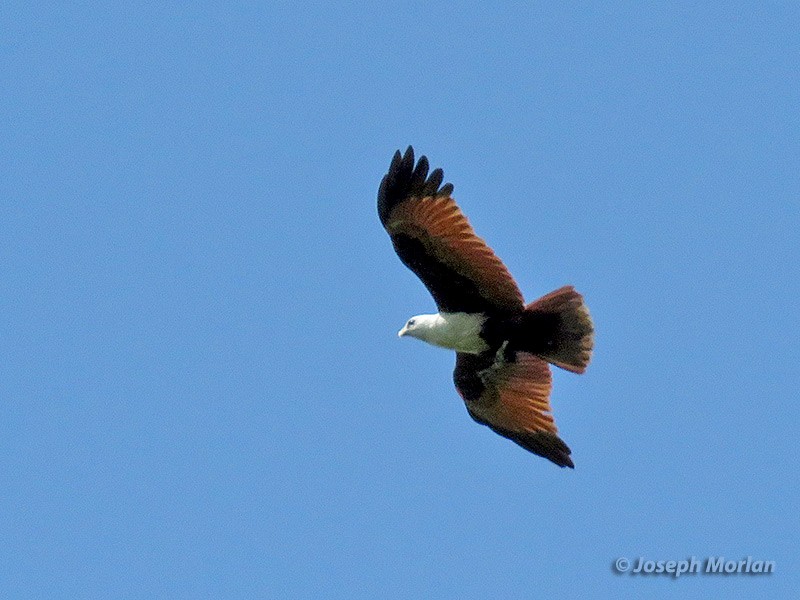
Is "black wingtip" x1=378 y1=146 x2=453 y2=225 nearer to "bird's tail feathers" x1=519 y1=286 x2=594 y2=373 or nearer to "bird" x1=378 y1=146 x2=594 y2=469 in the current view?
"bird" x1=378 y1=146 x2=594 y2=469

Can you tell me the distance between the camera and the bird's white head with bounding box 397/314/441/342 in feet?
48.4

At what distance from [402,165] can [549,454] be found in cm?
A: 344

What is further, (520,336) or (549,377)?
(549,377)

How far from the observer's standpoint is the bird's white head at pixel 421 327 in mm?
14750

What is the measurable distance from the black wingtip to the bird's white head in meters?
1.30

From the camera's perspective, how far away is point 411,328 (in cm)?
1480

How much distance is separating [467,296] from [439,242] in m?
0.66

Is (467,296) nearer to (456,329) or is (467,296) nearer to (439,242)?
(456,329)

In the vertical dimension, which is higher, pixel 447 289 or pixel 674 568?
pixel 447 289

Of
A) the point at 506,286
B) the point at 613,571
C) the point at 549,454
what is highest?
the point at 506,286

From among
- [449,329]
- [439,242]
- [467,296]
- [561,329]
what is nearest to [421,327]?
[449,329]

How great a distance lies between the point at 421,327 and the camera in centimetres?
1477

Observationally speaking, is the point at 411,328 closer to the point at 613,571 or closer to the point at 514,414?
the point at 514,414

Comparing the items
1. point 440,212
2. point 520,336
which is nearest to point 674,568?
point 520,336
